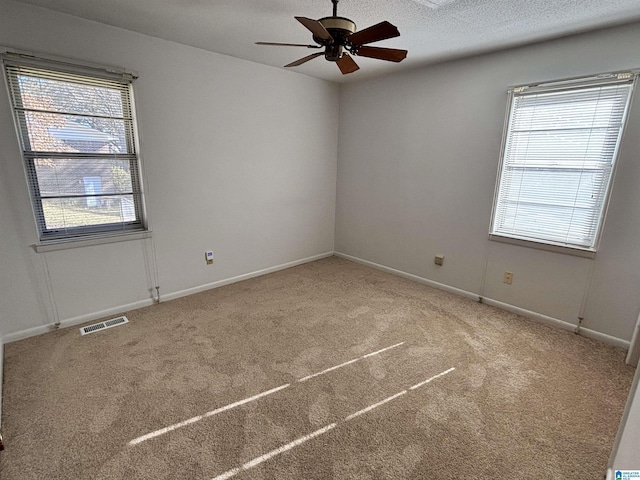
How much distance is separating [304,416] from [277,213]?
2.69 m

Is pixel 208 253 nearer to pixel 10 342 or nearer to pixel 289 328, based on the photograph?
pixel 289 328

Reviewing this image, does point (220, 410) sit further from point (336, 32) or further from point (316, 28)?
point (336, 32)

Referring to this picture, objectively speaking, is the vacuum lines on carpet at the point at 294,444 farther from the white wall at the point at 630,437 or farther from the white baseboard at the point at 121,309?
the white baseboard at the point at 121,309

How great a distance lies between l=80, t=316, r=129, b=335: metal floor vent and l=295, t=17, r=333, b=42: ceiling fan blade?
2.79m

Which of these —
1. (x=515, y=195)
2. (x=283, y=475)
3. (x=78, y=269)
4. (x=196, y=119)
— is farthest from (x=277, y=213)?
(x=283, y=475)

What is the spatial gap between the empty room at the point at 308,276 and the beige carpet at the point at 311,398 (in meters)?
0.02

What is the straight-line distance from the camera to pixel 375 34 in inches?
71.0

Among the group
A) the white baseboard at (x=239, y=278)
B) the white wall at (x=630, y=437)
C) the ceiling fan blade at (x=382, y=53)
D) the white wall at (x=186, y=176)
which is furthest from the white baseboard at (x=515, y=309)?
the ceiling fan blade at (x=382, y=53)

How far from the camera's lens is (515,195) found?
3039 millimetres

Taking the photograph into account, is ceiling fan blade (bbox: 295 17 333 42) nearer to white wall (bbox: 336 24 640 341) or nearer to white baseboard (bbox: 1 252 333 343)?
white wall (bbox: 336 24 640 341)

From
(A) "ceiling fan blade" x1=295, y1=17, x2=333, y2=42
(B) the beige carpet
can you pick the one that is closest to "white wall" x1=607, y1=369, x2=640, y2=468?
(B) the beige carpet

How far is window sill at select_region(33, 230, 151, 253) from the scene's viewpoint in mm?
2543

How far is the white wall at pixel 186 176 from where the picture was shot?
2424 millimetres

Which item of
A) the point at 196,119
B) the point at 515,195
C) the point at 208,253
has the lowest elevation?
the point at 208,253
